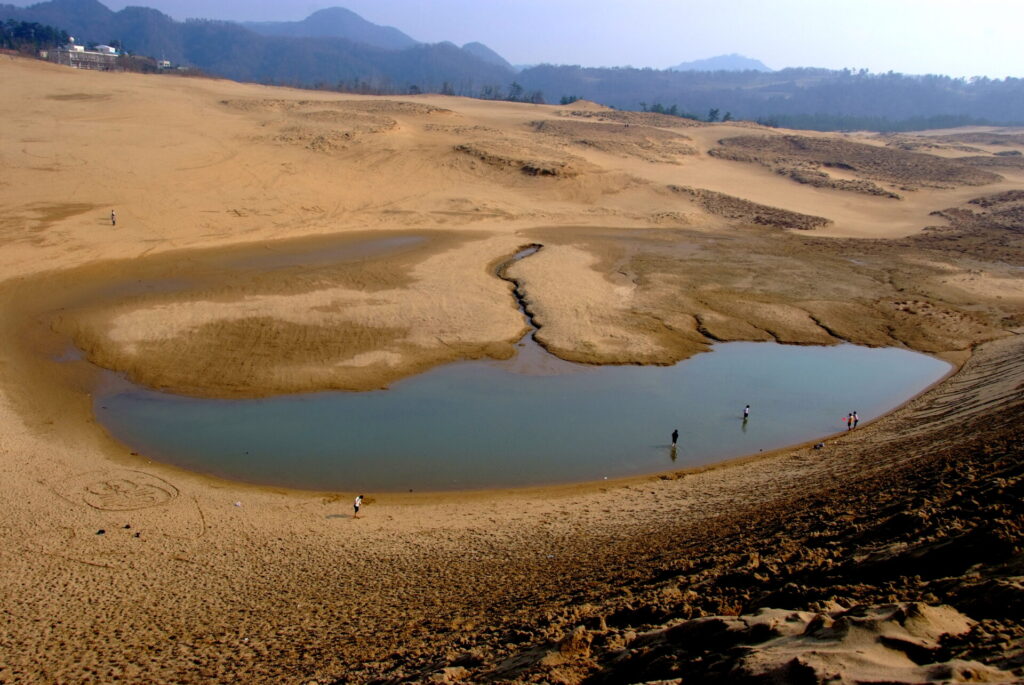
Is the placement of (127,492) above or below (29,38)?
below

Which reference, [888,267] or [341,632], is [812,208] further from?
[341,632]

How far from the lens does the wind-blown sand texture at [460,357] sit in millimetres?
7859

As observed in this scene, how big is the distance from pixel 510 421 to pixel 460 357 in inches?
157

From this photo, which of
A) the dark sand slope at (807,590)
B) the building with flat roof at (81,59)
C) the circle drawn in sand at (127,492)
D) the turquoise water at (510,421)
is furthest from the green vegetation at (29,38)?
the dark sand slope at (807,590)

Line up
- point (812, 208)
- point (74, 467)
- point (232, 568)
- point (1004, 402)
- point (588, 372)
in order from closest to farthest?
point (232, 568), point (74, 467), point (1004, 402), point (588, 372), point (812, 208)

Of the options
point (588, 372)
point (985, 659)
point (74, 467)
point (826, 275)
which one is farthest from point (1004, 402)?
point (74, 467)

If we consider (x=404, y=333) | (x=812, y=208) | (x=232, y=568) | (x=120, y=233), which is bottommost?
(x=232, y=568)

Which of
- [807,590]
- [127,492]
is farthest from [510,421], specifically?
[807,590]

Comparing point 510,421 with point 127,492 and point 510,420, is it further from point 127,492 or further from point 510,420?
point 127,492

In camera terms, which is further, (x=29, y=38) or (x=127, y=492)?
(x=29, y=38)

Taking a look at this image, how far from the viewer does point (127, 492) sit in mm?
13508

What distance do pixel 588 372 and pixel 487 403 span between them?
3778mm

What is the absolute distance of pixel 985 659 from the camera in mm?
5422

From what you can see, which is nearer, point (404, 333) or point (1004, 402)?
point (1004, 402)
